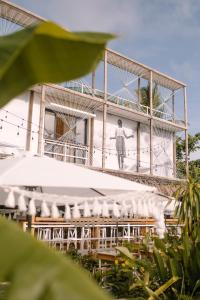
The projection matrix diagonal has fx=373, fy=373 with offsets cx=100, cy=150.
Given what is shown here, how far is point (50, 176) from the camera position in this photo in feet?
15.9

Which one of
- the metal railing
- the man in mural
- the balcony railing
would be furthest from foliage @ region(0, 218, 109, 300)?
the man in mural

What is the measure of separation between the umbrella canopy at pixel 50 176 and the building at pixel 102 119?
878 cm

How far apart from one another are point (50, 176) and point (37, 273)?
4.22 meters

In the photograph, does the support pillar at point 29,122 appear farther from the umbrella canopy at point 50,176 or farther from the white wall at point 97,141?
the umbrella canopy at point 50,176

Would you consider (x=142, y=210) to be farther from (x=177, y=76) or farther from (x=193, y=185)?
(x=177, y=76)

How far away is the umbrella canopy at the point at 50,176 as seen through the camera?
4621mm

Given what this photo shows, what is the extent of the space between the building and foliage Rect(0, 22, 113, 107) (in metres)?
13.1

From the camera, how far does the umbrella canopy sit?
4621 mm

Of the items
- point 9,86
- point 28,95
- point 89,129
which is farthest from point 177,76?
point 9,86

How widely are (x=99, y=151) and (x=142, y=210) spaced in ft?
43.4

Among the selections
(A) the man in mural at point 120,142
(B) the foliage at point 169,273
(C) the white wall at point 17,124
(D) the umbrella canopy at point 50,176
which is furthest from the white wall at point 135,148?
(B) the foliage at point 169,273

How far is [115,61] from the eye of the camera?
1909cm

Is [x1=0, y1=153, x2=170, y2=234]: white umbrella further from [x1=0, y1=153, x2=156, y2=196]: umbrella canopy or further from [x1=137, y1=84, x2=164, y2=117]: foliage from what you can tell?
[x1=137, y1=84, x2=164, y2=117]: foliage

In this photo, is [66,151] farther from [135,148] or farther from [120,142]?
[135,148]
